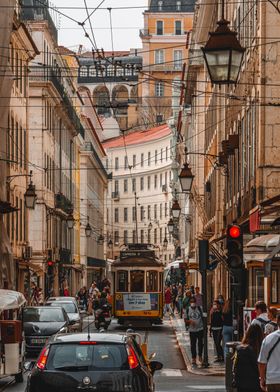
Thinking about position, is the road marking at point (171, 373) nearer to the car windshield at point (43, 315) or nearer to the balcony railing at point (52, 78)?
the car windshield at point (43, 315)

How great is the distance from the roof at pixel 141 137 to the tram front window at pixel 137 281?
309ft

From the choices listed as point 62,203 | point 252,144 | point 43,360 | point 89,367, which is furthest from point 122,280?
point 89,367

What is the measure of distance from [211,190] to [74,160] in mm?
45225

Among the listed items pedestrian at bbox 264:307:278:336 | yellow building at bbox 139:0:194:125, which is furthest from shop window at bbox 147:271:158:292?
yellow building at bbox 139:0:194:125

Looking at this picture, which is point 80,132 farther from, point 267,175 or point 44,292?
point 267,175

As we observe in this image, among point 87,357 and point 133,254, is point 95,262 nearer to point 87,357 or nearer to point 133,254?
point 133,254

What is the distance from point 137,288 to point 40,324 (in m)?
17.5

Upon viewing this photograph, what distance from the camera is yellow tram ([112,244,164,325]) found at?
51.8 m

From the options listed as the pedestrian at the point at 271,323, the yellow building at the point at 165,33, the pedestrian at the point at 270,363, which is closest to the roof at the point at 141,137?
the yellow building at the point at 165,33

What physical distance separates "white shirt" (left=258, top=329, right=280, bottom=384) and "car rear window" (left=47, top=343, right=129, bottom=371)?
6.64 feet

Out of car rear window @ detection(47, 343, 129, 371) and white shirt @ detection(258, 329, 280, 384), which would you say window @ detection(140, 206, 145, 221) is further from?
white shirt @ detection(258, 329, 280, 384)

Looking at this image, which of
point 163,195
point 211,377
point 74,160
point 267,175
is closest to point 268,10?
point 267,175

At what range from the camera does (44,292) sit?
231ft

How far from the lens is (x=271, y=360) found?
13914 mm
